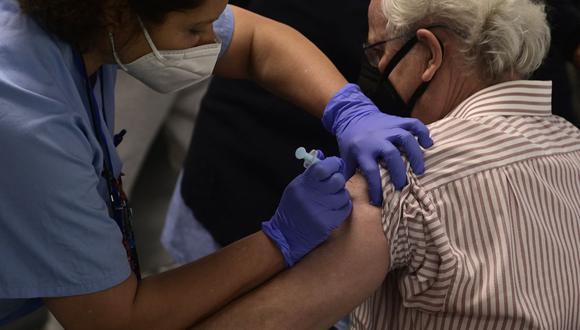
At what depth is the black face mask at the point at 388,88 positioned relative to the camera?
1648mm

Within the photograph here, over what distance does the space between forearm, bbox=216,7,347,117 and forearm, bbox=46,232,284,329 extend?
50 centimetres

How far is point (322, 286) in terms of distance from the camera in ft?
4.56

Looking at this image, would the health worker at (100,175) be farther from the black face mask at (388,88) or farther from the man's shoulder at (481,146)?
the black face mask at (388,88)

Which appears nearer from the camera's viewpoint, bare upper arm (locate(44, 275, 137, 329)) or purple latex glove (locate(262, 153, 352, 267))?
bare upper arm (locate(44, 275, 137, 329))

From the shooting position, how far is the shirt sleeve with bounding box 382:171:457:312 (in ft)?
4.46

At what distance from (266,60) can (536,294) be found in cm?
86

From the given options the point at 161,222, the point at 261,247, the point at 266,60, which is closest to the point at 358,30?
the point at 266,60

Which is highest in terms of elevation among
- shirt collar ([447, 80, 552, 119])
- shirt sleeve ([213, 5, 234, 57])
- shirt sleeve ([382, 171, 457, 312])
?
shirt collar ([447, 80, 552, 119])

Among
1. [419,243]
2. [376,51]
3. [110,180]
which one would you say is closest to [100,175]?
[110,180]

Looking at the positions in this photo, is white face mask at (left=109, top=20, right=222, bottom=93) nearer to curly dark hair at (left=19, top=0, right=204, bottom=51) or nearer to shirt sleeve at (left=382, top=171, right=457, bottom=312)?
curly dark hair at (left=19, top=0, right=204, bottom=51)

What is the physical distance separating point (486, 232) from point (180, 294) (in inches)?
23.3

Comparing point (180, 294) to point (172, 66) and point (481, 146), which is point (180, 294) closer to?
point (172, 66)

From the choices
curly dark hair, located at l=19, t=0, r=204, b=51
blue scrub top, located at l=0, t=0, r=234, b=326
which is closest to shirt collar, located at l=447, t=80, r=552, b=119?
curly dark hair, located at l=19, t=0, r=204, b=51

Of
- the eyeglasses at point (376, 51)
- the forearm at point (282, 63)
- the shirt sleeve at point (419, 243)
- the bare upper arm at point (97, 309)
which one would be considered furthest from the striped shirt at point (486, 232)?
the bare upper arm at point (97, 309)
